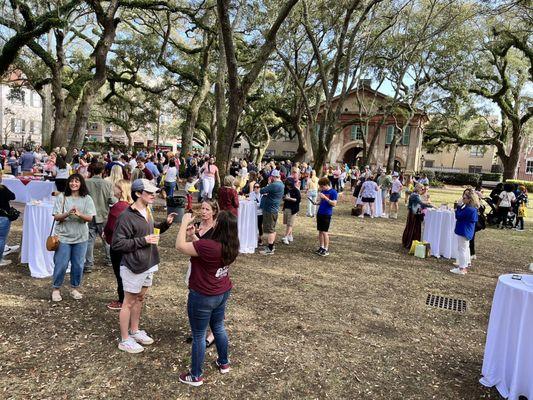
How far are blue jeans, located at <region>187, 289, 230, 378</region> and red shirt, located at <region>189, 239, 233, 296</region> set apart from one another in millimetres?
59

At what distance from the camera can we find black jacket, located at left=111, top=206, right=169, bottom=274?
3643 millimetres

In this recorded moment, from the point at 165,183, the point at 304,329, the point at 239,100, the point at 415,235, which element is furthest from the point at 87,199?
the point at 165,183

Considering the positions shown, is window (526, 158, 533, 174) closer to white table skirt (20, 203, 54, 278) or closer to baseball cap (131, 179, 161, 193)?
white table skirt (20, 203, 54, 278)

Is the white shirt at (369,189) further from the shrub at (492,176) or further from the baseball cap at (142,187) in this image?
the shrub at (492,176)

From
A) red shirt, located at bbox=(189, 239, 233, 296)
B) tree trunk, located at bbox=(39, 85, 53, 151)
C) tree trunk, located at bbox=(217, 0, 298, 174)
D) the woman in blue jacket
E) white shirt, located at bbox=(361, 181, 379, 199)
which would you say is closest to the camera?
red shirt, located at bbox=(189, 239, 233, 296)

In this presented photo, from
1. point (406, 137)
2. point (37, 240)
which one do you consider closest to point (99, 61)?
point (37, 240)

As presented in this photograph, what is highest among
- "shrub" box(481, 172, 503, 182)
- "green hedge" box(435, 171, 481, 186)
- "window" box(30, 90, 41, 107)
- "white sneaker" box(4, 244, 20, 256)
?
"window" box(30, 90, 41, 107)

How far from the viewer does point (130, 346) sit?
4023mm

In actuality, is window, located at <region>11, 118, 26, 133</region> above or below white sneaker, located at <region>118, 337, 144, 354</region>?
above

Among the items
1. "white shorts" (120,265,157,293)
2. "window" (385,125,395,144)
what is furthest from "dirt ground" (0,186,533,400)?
"window" (385,125,395,144)

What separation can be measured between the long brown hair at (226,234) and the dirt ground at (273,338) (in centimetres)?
125

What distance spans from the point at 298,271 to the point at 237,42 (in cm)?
1771

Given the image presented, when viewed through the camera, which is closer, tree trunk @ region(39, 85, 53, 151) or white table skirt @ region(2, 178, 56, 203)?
white table skirt @ region(2, 178, 56, 203)

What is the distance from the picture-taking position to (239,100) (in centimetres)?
988
